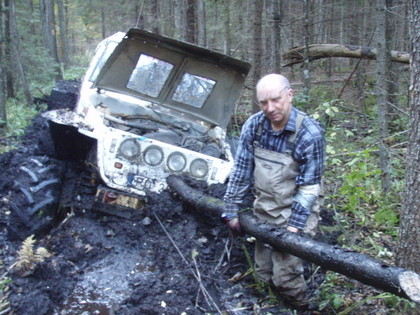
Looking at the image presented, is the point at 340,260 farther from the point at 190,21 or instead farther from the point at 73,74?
the point at 73,74

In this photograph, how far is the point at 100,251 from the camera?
435 cm

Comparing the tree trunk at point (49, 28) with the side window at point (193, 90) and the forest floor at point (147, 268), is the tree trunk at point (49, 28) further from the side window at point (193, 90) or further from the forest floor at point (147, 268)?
the forest floor at point (147, 268)

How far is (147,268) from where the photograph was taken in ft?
13.5

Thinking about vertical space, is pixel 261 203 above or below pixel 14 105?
below

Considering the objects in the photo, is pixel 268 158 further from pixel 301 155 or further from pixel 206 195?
pixel 206 195

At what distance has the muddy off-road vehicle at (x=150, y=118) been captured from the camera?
15.4 feet

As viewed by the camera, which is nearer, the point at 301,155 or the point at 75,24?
the point at 301,155

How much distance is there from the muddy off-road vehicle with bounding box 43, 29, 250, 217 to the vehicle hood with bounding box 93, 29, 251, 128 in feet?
0.05

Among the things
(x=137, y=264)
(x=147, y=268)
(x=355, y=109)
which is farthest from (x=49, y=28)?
(x=147, y=268)

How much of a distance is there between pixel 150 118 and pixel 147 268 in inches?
92.7

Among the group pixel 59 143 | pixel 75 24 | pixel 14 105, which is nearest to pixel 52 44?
pixel 14 105

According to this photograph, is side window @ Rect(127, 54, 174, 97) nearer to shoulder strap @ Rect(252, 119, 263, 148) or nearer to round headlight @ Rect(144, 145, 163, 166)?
round headlight @ Rect(144, 145, 163, 166)

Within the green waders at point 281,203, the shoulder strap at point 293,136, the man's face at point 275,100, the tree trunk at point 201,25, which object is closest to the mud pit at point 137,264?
the green waders at point 281,203

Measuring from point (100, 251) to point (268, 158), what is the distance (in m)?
2.20
